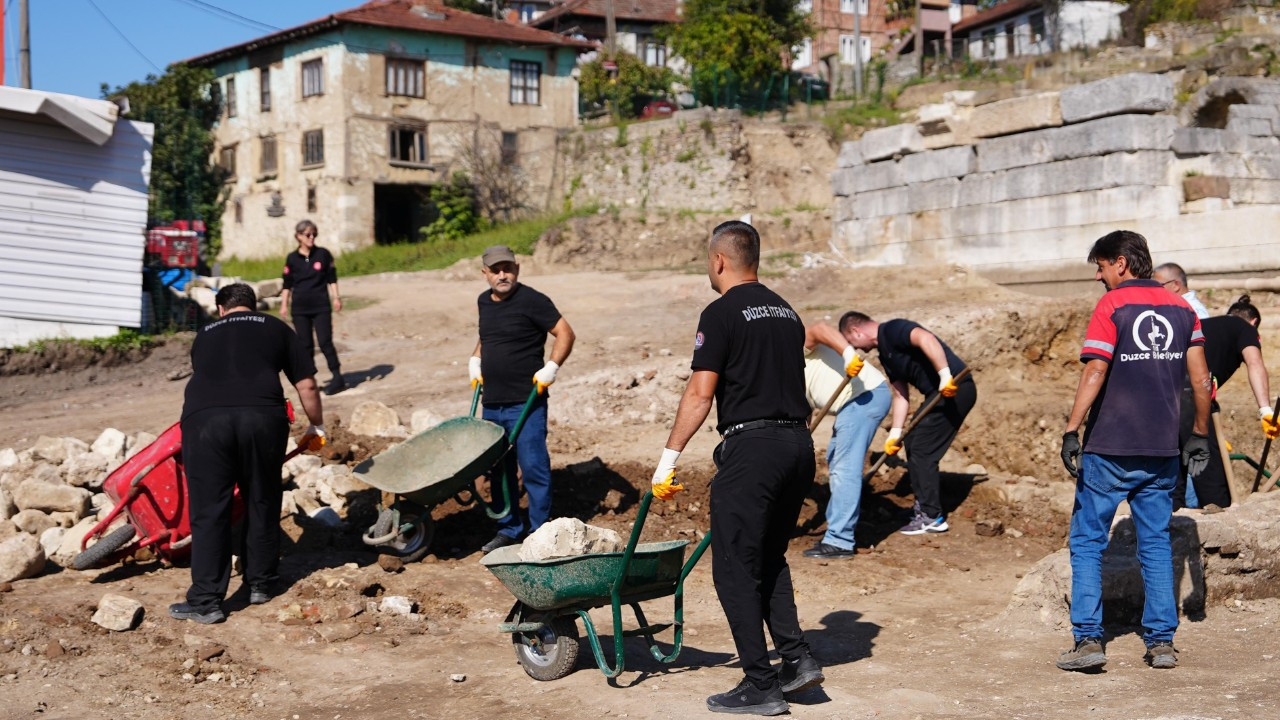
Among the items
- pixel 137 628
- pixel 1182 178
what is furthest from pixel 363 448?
pixel 1182 178

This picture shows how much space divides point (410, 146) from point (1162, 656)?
28.6 meters

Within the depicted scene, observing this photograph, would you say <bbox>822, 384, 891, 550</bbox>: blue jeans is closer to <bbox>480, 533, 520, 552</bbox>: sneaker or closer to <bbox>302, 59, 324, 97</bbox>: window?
<bbox>480, 533, 520, 552</bbox>: sneaker

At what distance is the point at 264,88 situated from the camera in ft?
106

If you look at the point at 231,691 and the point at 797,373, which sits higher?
the point at 797,373

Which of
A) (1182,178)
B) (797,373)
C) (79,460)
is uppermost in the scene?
(1182,178)

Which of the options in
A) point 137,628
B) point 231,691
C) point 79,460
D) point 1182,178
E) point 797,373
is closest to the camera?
point 797,373

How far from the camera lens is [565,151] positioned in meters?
30.2

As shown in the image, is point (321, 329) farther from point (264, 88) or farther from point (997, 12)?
point (997, 12)

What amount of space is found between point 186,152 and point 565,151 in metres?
10.9

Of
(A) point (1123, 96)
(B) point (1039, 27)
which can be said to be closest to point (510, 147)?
(B) point (1039, 27)

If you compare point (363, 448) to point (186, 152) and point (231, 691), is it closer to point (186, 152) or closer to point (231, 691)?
point (231, 691)

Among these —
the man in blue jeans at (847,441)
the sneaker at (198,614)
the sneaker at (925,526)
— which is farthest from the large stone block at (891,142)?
the sneaker at (198,614)

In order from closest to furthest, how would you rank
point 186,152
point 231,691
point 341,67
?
point 231,691
point 341,67
point 186,152

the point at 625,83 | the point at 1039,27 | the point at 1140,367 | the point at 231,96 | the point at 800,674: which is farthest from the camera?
the point at 1039,27
